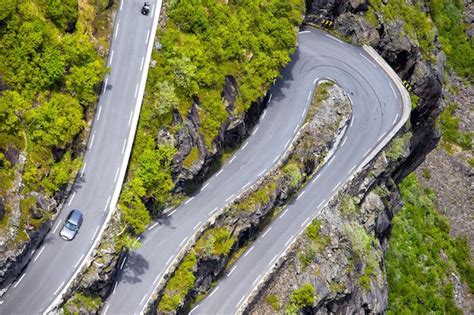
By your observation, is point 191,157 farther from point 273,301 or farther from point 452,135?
point 452,135

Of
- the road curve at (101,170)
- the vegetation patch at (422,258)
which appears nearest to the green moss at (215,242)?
the road curve at (101,170)

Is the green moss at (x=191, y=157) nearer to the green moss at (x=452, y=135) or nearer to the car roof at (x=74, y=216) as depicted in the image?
the car roof at (x=74, y=216)

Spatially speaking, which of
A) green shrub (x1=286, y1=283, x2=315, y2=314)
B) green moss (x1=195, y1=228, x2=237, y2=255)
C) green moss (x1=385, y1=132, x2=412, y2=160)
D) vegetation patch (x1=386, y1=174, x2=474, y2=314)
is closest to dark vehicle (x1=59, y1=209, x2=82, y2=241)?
green moss (x1=195, y1=228, x2=237, y2=255)

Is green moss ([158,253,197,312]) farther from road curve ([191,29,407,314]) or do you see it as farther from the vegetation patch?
the vegetation patch

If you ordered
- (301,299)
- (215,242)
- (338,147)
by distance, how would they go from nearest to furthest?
1. (215,242)
2. (301,299)
3. (338,147)

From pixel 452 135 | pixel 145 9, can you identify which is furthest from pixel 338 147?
pixel 452 135
